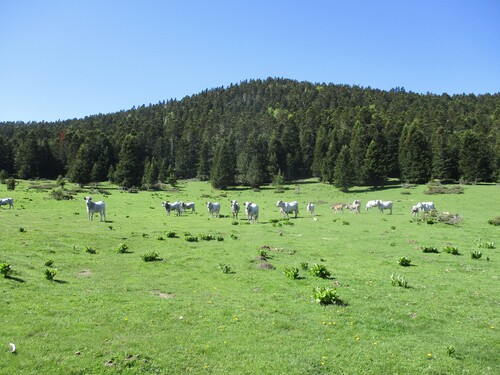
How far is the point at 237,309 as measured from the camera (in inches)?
512

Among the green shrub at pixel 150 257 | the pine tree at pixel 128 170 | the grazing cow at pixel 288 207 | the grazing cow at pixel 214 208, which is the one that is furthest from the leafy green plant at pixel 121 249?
the pine tree at pixel 128 170

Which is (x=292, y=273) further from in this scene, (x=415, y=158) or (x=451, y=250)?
(x=415, y=158)

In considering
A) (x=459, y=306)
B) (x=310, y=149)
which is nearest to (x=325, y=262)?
(x=459, y=306)

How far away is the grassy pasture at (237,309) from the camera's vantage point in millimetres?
9523

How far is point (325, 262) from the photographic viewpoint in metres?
20.7

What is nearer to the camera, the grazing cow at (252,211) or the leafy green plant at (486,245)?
the leafy green plant at (486,245)

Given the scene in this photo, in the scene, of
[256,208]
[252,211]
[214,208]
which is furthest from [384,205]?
[214,208]

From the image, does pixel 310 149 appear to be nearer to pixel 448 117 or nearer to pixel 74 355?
pixel 448 117

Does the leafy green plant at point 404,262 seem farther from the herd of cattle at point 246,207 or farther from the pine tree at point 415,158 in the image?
the pine tree at point 415,158

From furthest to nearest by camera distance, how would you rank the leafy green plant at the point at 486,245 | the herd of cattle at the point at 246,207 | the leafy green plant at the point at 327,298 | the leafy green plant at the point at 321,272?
1. the herd of cattle at the point at 246,207
2. the leafy green plant at the point at 486,245
3. the leafy green plant at the point at 321,272
4. the leafy green plant at the point at 327,298

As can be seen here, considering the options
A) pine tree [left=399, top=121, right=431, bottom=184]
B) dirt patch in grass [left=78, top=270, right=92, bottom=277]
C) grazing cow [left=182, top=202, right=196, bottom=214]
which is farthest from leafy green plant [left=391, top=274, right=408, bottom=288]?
pine tree [left=399, top=121, right=431, bottom=184]

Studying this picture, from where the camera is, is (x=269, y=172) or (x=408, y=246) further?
(x=269, y=172)

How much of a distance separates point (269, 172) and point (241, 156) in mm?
10122

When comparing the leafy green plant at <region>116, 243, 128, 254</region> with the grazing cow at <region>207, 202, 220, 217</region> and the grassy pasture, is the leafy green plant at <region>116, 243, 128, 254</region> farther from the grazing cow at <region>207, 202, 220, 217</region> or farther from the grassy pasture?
the grazing cow at <region>207, 202, 220, 217</region>
